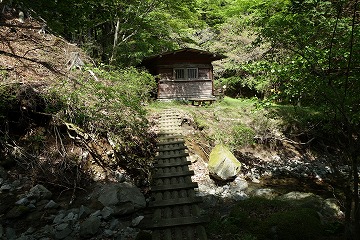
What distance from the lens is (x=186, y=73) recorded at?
1695cm

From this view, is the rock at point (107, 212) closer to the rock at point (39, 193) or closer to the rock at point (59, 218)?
the rock at point (59, 218)

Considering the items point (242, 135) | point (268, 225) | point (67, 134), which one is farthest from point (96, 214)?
point (242, 135)

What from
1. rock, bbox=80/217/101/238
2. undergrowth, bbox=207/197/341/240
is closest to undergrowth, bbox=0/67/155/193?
rock, bbox=80/217/101/238

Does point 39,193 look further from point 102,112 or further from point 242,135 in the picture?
point 242,135

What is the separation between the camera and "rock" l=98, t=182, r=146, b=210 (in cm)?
502

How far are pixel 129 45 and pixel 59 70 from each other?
7751 millimetres

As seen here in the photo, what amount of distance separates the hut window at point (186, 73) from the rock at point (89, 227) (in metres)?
13.5

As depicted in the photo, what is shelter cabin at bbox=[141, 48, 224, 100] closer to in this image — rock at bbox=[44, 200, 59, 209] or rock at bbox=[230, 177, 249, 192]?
rock at bbox=[230, 177, 249, 192]

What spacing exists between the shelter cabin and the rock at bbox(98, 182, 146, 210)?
461 inches

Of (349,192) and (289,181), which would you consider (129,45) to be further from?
(349,192)

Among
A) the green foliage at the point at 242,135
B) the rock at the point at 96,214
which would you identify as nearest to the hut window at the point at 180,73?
the green foliage at the point at 242,135

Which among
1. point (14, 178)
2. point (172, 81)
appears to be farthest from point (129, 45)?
point (14, 178)

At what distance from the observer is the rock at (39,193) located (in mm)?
4923

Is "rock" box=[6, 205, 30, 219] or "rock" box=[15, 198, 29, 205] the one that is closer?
"rock" box=[6, 205, 30, 219]
